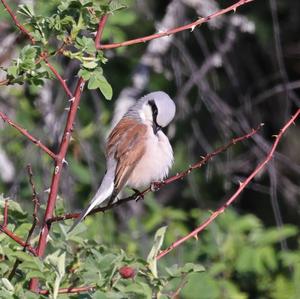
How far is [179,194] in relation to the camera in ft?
29.1

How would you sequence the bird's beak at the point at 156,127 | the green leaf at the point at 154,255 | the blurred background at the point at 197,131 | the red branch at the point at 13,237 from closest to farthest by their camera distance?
the red branch at the point at 13,237
the green leaf at the point at 154,255
the bird's beak at the point at 156,127
the blurred background at the point at 197,131

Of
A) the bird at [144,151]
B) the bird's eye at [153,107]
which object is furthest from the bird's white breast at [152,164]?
the bird's eye at [153,107]

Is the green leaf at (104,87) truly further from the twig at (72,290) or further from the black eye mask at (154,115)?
the black eye mask at (154,115)

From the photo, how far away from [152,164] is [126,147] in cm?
16

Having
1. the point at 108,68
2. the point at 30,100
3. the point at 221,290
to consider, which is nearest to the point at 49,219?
the point at 221,290

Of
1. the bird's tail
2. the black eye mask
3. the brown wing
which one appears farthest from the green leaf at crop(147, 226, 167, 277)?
the black eye mask

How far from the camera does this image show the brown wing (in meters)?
4.41

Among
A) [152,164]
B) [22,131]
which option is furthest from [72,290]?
[152,164]

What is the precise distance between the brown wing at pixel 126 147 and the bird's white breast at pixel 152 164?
34mm

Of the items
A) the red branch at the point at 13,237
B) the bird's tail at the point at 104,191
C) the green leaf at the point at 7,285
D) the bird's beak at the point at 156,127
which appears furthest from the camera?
the bird's beak at the point at 156,127

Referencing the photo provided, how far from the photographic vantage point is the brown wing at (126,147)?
4406 millimetres

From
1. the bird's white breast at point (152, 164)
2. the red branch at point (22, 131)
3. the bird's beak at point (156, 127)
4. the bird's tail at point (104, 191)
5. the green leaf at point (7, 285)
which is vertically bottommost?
the green leaf at point (7, 285)

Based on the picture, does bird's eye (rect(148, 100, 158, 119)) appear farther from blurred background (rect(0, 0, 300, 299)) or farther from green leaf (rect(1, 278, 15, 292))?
green leaf (rect(1, 278, 15, 292))

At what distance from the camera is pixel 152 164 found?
4.47m
